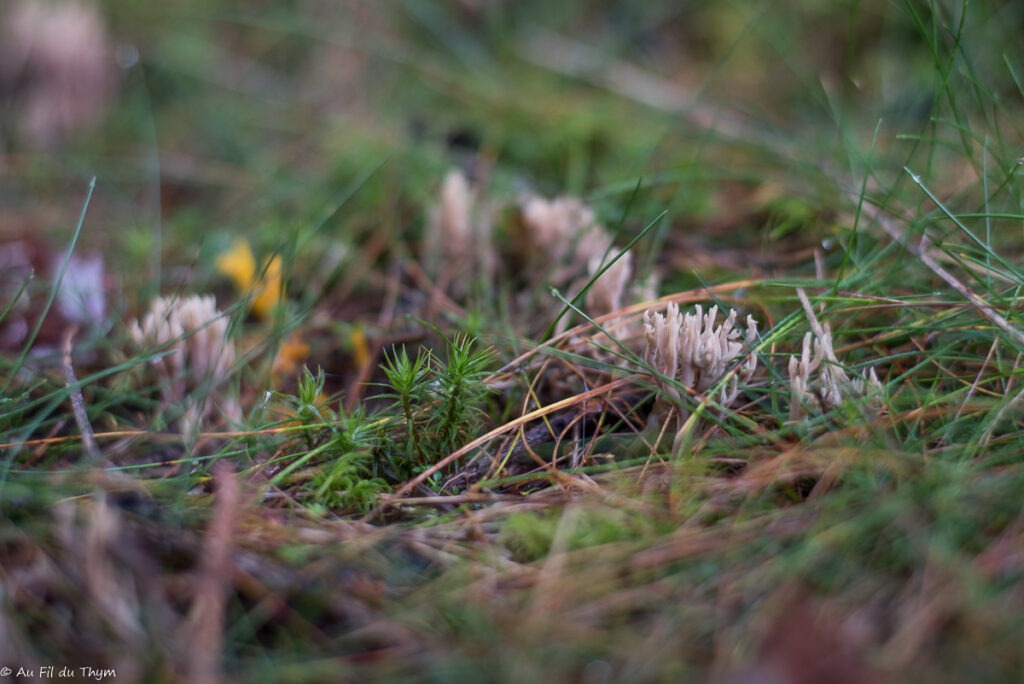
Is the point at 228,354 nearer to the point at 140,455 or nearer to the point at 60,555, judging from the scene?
the point at 140,455

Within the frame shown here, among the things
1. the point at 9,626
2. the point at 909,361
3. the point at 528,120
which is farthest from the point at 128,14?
the point at 909,361

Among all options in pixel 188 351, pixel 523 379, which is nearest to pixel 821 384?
pixel 523 379

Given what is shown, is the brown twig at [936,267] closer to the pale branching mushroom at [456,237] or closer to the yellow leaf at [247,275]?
the pale branching mushroom at [456,237]

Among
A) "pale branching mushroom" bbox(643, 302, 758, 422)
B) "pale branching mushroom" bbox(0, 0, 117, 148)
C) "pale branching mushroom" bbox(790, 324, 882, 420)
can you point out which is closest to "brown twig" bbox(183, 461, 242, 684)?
"pale branching mushroom" bbox(643, 302, 758, 422)

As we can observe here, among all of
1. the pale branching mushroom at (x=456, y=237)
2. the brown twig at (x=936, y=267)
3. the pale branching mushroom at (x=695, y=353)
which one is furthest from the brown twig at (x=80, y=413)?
the brown twig at (x=936, y=267)

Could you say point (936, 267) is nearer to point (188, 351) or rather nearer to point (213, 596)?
point (213, 596)
